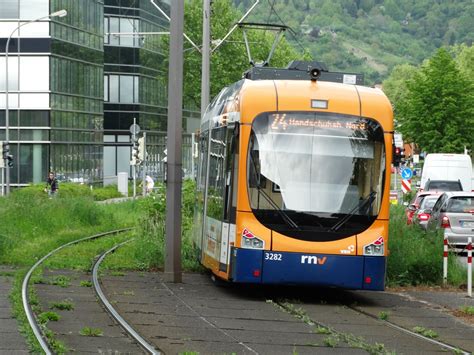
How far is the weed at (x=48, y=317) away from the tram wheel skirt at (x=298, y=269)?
3737 millimetres

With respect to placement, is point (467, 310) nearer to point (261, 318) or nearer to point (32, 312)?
point (261, 318)

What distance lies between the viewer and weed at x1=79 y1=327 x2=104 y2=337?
12.9 meters

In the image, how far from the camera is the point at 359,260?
58.1ft

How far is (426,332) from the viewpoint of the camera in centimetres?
1437

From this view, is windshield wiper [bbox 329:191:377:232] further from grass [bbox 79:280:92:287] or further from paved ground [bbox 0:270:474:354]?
grass [bbox 79:280:92:287]

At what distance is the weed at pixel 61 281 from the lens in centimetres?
1933

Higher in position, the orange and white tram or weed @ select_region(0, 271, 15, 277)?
the orange and white tram

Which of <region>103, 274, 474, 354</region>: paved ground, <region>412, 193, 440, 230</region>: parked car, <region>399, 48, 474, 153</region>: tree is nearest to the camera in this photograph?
<region>103, 274, 474, 354</region>: paved ground

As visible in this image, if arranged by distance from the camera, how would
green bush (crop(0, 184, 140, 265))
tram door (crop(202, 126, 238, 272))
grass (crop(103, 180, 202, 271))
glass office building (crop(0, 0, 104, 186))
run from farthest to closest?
glass office building (crop(0, 0, 104, 186))
green bush (crop(0, 184, 140, 265))
grass (crop(103, 180, 202, 271))
tram door (crop(202, 126, 238, 272))

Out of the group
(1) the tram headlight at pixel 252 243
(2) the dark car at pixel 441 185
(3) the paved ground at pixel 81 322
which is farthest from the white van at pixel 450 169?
(1) the tram headlight at pixel 252 243

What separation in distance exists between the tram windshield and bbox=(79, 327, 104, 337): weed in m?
5.09

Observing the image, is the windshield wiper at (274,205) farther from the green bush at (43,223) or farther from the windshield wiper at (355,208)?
the green bush at (43,223)

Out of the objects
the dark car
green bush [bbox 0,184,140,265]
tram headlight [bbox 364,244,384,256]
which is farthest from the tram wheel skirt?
the dark car

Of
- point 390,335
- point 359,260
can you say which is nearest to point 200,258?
point 359,260
